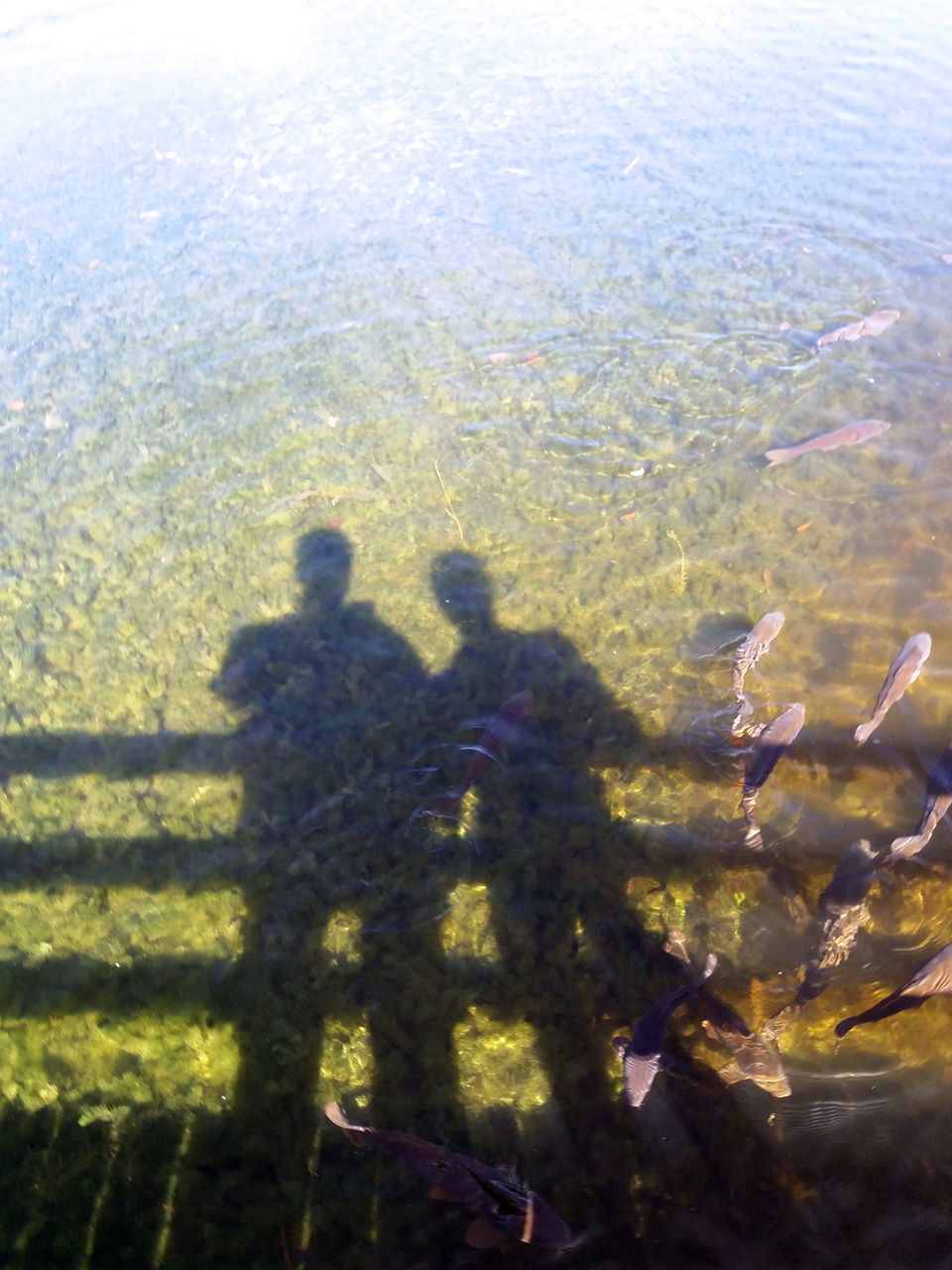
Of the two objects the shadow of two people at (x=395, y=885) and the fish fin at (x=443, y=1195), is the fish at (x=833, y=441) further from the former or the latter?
the fish fin at (x=443, y=1195)

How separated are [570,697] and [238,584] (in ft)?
9.03

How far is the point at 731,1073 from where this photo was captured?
3.54 metres

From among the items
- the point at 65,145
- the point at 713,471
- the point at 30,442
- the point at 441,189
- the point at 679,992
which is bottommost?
the point at 679,992

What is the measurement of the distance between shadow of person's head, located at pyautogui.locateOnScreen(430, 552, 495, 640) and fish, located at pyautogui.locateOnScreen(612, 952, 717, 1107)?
271 centimetres

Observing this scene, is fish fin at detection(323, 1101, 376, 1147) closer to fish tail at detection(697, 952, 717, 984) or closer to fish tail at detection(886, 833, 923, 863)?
fish tail at detection(697, 952, 717, 984)

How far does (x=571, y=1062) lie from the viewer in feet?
12.2

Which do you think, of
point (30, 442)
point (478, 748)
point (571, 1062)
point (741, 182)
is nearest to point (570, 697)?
point (478, 748)

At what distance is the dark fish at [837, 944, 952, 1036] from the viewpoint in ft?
10.9

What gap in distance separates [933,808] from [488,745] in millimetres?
2417

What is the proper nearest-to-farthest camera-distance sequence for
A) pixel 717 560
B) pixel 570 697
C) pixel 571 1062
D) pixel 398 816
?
pixel 571 1062 < pixel 398 816 < pixel 570 697 < pixel 717 560

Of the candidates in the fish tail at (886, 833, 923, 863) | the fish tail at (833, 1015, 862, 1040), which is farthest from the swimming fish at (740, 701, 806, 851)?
the fish tail at (833, 1015, 862, 1040)

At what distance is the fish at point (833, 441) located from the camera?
635 centimetres

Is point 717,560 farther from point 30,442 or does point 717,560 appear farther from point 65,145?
point 65,145

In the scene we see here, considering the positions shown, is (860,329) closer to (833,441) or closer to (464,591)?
(833,441)
